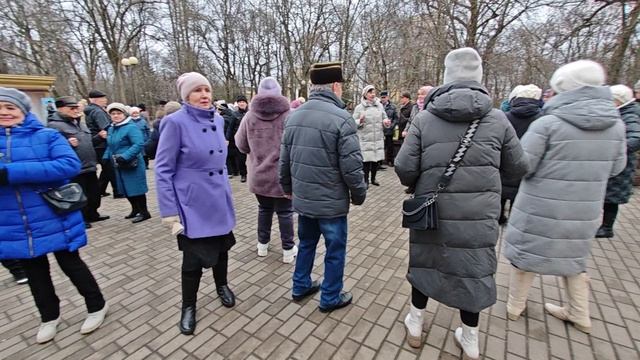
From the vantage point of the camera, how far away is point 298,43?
66.6 ft

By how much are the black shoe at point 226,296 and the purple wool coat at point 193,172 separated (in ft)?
2.33

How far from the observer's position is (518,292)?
2553 millimetres

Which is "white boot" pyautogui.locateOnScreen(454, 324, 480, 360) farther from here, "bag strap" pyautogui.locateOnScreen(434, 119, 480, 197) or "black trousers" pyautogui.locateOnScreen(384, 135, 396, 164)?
"black trousers" pyautogui.locateOnScreen(384, 135, 396, 164)

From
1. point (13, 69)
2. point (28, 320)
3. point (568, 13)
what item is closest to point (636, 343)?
point (28, 320)

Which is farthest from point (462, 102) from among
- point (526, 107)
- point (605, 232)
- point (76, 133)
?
point (76, 133)

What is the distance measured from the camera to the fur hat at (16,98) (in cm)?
211

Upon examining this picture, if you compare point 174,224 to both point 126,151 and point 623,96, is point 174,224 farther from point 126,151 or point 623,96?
point 623,96

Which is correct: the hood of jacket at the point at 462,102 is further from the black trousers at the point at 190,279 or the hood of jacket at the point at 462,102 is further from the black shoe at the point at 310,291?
the black trousers at the point at 190,279

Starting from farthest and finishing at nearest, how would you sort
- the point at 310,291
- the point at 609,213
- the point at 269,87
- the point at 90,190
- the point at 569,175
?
the point at 90,190
the point at 609,213
the point at 269,87
the point at 310,291
the point at 569,175

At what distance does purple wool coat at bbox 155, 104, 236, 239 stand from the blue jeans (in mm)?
677

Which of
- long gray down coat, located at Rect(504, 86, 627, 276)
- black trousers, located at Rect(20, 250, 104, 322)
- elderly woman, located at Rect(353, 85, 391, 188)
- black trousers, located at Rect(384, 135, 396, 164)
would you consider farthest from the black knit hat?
black trousers, located at Rect(384, 135, 396, 164)

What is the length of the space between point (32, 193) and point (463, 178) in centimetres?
291

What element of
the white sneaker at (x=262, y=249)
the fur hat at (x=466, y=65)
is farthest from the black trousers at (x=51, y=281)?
the fur hat at (x=466, y=65)

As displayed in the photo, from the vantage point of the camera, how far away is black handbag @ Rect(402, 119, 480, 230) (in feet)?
5.96
